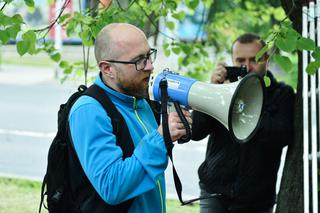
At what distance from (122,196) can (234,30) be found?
4787 millimetres

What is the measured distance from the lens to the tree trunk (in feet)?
13.4

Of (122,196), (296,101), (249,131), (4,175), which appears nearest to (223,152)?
(296,101)

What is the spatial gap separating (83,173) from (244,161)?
4.71ft

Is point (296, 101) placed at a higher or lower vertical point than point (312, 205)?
higher

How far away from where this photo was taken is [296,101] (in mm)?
4098

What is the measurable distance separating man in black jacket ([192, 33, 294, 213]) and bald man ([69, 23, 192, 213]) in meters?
1.07

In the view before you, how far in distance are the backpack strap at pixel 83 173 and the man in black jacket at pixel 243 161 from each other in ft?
3.94

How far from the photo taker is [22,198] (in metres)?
6.89

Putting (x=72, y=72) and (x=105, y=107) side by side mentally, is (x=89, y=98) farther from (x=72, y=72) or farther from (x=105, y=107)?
(x=72, y=72)

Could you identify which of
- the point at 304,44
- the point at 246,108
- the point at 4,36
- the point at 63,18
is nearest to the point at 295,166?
the point at 304,44

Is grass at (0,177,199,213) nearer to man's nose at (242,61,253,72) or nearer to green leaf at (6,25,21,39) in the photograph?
man's nose at (242,61,253,72)

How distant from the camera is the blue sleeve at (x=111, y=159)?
8.03 feet

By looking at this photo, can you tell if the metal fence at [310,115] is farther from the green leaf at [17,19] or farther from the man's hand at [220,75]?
the green leaf at [17,19]

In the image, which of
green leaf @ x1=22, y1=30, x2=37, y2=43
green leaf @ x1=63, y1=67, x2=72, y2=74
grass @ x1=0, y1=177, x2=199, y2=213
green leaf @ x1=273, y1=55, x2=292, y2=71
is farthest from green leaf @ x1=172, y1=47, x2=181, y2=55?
grass @ x1=0, y1=177, x2=199, y2=213
